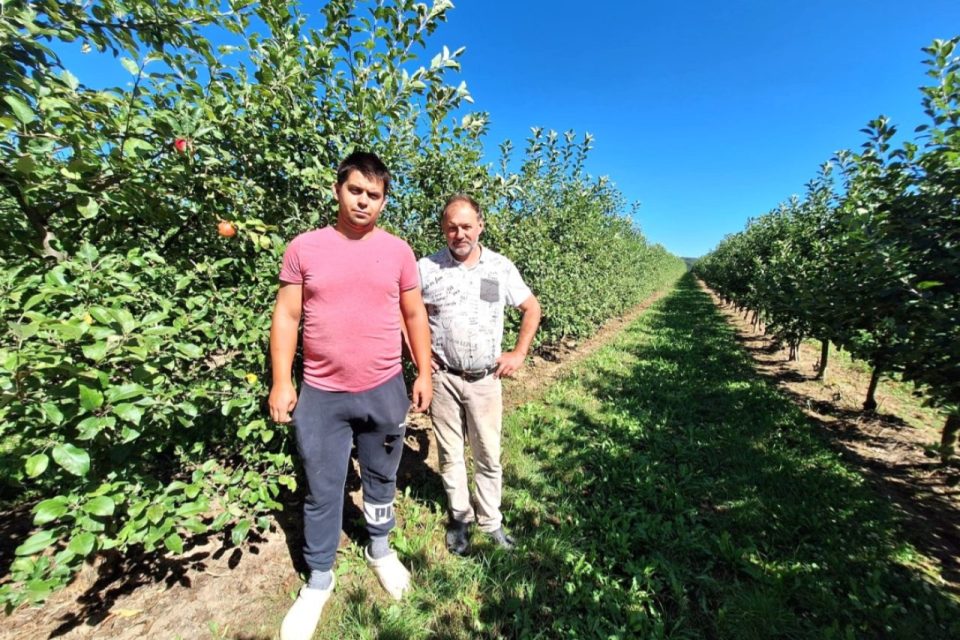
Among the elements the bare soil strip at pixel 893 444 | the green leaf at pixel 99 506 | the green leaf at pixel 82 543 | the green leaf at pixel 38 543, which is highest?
the green leaf at pixel 99 506

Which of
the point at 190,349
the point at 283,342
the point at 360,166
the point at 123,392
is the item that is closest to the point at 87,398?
the point at 123,392

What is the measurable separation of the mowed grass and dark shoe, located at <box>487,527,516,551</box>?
0.22 feet

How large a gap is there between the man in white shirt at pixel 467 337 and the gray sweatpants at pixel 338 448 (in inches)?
14.5

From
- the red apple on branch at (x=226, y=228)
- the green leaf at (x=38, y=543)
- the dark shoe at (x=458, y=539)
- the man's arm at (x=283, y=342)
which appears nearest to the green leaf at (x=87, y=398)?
the green leaf at (x=38, y=543)

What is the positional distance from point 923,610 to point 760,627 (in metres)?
1.20

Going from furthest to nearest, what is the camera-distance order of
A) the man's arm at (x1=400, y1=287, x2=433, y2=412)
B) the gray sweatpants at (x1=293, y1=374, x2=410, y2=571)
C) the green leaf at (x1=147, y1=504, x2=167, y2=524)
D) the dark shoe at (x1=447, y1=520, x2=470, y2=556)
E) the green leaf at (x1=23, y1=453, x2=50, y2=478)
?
the dark shoe at (x1=447, y1=520, x2=470, y2=556) < the man's arm at (x1=400, y1=287, x2=433, y2=412) < the gray sweatpants at (x1=293, y1=374, x2=410, y2=571) < the green leaf at (x1=147, y1=504, x2=167, y2=524) < the green leaf at (x1=23, y1=453, x2=50, y2=478)

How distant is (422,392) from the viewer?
7.76 ft

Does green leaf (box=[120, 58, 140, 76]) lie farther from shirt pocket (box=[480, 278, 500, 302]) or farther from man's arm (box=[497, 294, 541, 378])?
man's arm (box=[497, 294, 541, 378])

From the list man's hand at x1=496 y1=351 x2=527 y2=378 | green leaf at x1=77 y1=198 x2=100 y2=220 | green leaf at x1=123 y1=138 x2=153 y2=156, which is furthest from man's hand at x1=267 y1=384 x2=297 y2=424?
man's hand at x1=496 y1=351 x2=527 y2=378

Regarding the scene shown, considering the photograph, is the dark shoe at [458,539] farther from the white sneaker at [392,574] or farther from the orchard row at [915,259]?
the orchard row at [915,259]

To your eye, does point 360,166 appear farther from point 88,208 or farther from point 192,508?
point 192,508

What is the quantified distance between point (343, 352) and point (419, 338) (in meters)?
0.48

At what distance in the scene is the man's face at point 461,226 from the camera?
7.59 feet

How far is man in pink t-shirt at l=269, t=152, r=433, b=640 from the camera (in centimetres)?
191
